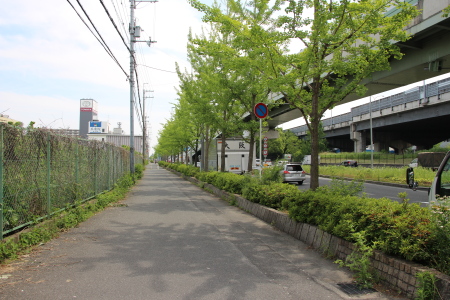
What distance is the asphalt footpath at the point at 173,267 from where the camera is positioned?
13.2 ft

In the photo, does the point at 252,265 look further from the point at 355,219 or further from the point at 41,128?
the point at 41,128

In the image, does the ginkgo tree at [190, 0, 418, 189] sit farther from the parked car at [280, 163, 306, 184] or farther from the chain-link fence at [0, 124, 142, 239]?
the parked car at [280, 163, 306, 184]

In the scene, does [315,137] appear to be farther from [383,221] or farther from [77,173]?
[77,173]

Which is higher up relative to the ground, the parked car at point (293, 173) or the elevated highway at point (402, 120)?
the elevated highway at point (402, 120)

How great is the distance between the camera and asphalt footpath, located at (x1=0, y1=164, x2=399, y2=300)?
13.2ft

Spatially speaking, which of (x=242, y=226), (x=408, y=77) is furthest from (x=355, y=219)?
(x=408, y=77)

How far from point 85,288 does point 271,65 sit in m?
7.03

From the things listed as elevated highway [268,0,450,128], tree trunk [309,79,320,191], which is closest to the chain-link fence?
tree trunk [309,79,320,191]

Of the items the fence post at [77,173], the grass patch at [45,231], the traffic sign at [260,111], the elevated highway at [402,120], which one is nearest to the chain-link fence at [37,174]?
the fence post at [77,173]

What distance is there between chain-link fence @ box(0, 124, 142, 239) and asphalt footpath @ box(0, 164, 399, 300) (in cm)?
73

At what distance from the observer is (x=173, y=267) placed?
4.94m

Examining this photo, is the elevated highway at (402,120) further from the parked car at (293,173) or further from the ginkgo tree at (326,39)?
the ginkgo tree at (326,39)

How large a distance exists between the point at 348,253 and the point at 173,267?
2.61 meters

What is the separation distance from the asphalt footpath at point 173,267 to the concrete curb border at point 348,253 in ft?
0.62
